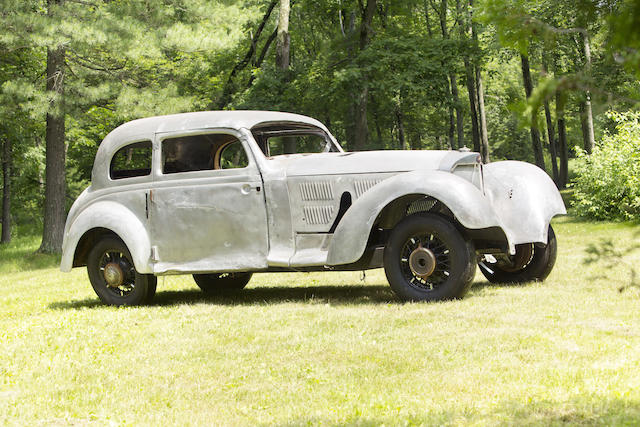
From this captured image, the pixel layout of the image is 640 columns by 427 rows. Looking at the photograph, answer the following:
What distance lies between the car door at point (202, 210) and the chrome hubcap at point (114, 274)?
604 mm

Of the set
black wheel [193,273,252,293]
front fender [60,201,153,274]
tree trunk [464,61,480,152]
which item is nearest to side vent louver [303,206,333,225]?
front fender [60,201,153,274]

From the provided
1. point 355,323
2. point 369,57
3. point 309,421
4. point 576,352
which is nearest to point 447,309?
point 355,323

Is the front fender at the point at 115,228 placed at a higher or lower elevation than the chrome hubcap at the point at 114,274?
higher

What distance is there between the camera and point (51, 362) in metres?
5.86

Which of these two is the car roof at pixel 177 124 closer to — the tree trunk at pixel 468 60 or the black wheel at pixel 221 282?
the black wheel at pixel 221 282

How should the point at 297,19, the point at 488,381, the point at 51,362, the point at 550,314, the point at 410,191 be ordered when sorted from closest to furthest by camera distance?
the point at 488,381, the point at 51,362, the point at 550,314, the point at 410,191, the point at 297,19

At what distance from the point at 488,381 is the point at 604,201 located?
13.5 m

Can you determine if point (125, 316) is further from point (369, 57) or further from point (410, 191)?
point (369, 57)

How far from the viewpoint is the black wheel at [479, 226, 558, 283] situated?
8.45 meters

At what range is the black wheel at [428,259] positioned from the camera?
7059mm

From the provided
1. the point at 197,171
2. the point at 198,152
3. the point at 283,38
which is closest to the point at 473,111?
the point at 283,38

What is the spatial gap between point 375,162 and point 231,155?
2.21 metres

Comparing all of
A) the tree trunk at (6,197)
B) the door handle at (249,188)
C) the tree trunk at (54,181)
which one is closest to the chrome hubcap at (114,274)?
the door handle at (249,188)

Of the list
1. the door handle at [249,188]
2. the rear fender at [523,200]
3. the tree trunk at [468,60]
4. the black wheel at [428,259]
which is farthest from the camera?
the tree trunk at [468,60]
